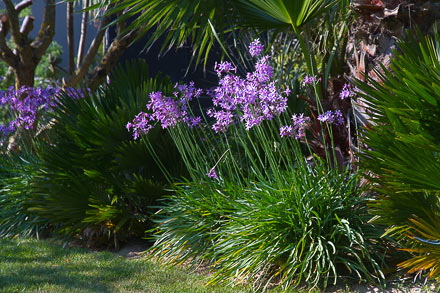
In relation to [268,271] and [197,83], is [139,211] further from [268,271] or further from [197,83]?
[197,83]

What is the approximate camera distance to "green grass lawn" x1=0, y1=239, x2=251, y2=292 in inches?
181

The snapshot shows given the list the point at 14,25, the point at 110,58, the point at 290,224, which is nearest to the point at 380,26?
the point at 290,224

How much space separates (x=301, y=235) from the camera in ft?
14.1

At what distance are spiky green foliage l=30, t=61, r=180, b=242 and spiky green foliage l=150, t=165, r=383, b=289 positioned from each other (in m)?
1.80

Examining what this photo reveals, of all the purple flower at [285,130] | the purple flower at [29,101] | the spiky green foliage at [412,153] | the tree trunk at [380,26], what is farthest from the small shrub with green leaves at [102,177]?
the spiky green foliage at [412,153]

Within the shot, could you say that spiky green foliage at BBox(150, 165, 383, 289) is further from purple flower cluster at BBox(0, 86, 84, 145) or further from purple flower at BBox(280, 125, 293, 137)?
purple flower cluster at BBox(0, 86, 84, 145)

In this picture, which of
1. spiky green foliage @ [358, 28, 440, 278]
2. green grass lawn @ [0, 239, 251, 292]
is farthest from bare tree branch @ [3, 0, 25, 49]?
spiky green foliage @ [358, 28, 440, 278]

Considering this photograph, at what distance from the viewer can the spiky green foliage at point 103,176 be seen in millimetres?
6258

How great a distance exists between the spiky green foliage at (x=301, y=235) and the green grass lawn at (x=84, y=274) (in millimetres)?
291

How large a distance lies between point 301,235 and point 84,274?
2.15 meters

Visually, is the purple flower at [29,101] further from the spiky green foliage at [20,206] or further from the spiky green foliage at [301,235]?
the spiky green foliage at [301,235]

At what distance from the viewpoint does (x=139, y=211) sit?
6.49 metres

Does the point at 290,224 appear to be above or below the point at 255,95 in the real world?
below

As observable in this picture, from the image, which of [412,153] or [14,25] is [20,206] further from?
[412,153]
